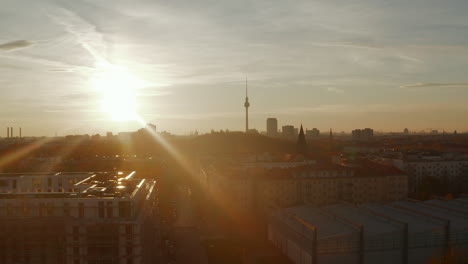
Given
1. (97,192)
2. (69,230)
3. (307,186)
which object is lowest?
(307,186)

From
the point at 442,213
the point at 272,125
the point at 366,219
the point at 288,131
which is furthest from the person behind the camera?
the point at 272,125

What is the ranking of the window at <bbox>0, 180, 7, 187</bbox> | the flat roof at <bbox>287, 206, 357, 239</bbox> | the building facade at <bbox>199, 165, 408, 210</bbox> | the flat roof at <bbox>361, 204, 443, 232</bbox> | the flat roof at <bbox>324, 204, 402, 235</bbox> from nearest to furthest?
the flat roof at <bbox>287, 206, 357, 239</bbox> < the flat roof at <bbox>324, 204, 402, 235</bbox> < the flat roof at <bbox>361, 204, 443, 232</bbox> < the window at <bbox>0, 180, 7, 187</bbox> < the building facade at <bbox>199, 165, 408, 210</bbox>

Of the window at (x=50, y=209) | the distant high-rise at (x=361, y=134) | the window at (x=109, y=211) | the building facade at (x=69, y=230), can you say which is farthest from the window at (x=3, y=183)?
the distant high-rise at (x=361, y=134)

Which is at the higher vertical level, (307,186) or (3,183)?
(3,183)

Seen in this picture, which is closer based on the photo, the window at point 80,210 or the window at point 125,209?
the window at point 80,210

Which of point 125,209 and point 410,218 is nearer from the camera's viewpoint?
point 125,209

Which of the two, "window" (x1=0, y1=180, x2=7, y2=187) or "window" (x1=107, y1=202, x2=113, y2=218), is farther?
"window" (x1=0, y1=180, x2=7, y2=187)

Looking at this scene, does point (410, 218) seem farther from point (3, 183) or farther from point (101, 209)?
point (3, 183)

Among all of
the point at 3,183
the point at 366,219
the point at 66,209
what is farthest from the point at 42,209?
the point at 366,219

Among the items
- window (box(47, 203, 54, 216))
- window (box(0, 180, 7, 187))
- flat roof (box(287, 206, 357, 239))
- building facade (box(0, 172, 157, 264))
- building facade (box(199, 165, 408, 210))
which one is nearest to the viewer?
building facade (box(0, 172, 157, 264))

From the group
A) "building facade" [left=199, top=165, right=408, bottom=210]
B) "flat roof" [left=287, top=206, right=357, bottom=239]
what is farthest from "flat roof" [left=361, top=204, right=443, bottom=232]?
"building facade" [left=199, top=165, right=408, bottom=210]

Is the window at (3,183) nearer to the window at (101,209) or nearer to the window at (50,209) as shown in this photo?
the window at (50,209)

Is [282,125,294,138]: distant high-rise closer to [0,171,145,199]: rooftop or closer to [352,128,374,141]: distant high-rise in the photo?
[352,128,374,141]: distant high-rise

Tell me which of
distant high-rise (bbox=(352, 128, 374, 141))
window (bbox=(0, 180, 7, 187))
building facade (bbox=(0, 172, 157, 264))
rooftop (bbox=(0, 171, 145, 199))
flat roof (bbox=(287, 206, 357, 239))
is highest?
distant high-rise (bbox=(352, 128, 374, 141))
